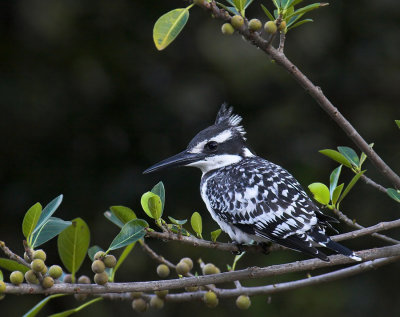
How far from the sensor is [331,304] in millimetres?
5141

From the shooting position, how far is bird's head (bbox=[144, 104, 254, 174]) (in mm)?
3520

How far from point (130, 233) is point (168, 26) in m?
0.73

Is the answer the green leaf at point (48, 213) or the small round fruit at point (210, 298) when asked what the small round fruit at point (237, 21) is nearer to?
the green leaf at point (48, 213)

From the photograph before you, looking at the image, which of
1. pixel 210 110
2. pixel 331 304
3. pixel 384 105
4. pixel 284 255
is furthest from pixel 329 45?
pixel 331 304

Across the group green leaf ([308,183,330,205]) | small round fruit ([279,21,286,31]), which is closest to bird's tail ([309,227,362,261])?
green leaf ([308,183,330,205])

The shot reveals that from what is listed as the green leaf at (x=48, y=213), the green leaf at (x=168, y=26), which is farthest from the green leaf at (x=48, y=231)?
the green leaf at (x=168, y=26)

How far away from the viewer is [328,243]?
2652mm

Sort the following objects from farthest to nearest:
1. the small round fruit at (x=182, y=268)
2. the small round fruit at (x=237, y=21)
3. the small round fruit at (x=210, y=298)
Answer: the small round fruit at (x=210, y=298) < the small round fruit at (x=182, y=268) < the small round fruit at (x=237, y=21)

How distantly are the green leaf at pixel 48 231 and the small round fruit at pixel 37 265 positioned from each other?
166 mm

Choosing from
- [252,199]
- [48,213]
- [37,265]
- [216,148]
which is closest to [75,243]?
[48,213]

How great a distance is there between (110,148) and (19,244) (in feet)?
3.18

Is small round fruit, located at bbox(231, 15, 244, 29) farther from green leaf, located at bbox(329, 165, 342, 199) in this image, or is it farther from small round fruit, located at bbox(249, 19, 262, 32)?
green leaf, located at bbox(329, 165, 342, 199)

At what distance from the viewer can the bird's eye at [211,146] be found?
141 inches

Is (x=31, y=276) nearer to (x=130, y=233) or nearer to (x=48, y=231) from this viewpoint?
(x=48, y=231)
